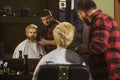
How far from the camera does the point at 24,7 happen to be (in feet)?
8.91

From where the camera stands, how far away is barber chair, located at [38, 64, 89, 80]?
66.6 inches

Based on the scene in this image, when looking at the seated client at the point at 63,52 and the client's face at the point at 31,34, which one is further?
the client's face at the point at 31,34

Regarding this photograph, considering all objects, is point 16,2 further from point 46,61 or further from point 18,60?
point 46,61

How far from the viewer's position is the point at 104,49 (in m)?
2.04

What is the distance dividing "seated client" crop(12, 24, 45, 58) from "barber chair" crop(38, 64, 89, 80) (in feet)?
3.37

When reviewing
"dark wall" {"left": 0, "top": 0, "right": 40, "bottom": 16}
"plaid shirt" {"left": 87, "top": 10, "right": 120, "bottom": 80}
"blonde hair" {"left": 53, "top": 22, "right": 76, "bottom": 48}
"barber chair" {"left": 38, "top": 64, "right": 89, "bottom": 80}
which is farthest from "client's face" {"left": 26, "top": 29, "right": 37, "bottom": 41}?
"barber chair" {"left": 38, "top": 64, "right": 89, "bottom": 80}

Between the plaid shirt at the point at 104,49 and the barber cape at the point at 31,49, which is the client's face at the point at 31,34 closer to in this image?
the barber cape at the point at 31,49

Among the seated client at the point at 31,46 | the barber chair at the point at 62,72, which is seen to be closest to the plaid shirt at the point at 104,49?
the barber chair at the point at 62,72

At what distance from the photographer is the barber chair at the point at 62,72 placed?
1.69 m

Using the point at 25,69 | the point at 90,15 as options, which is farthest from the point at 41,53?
the point at 90,15

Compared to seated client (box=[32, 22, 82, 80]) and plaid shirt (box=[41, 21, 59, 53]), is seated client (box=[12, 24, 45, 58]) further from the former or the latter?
seated client (box=[32, 22, 82, 80])

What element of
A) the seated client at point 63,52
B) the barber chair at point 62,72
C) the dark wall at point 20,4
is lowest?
the barber chair at point 62,72

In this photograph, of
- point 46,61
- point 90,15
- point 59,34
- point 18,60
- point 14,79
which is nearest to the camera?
point 46,61

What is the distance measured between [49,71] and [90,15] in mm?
792
